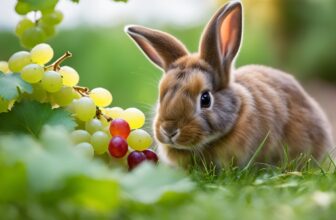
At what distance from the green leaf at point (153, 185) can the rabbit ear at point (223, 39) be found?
1.16 meters

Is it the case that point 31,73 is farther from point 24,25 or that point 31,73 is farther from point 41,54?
point 24,25

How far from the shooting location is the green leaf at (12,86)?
2438 mm

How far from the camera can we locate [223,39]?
3.03 meters

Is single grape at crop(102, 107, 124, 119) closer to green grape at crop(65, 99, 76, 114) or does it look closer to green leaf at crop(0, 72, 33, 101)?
green grape at crop(65, 99, 76, 114)

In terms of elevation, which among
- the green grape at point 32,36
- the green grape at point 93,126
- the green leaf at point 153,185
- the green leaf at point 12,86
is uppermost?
the green grape at point 32,36

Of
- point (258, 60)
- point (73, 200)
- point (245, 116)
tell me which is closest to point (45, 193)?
point (73, 200)

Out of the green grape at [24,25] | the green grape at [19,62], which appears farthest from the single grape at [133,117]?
the green grape at [24,25]

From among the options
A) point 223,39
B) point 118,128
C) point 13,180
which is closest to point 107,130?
point 118,128

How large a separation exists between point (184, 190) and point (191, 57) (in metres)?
1.29

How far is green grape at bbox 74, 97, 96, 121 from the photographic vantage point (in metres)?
2.68

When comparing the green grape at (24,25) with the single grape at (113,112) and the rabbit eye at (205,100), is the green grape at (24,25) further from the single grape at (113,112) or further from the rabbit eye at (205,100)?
the rabbit eye at (205,100)

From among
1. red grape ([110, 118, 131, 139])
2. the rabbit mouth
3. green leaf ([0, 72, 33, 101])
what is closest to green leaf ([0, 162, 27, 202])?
green leaf ([0, 72, 33, 101])

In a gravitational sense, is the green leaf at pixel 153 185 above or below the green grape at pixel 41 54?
below

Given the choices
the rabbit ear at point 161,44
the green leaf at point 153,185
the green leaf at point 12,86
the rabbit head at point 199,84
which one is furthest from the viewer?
the rabbit ear at point 161,44
